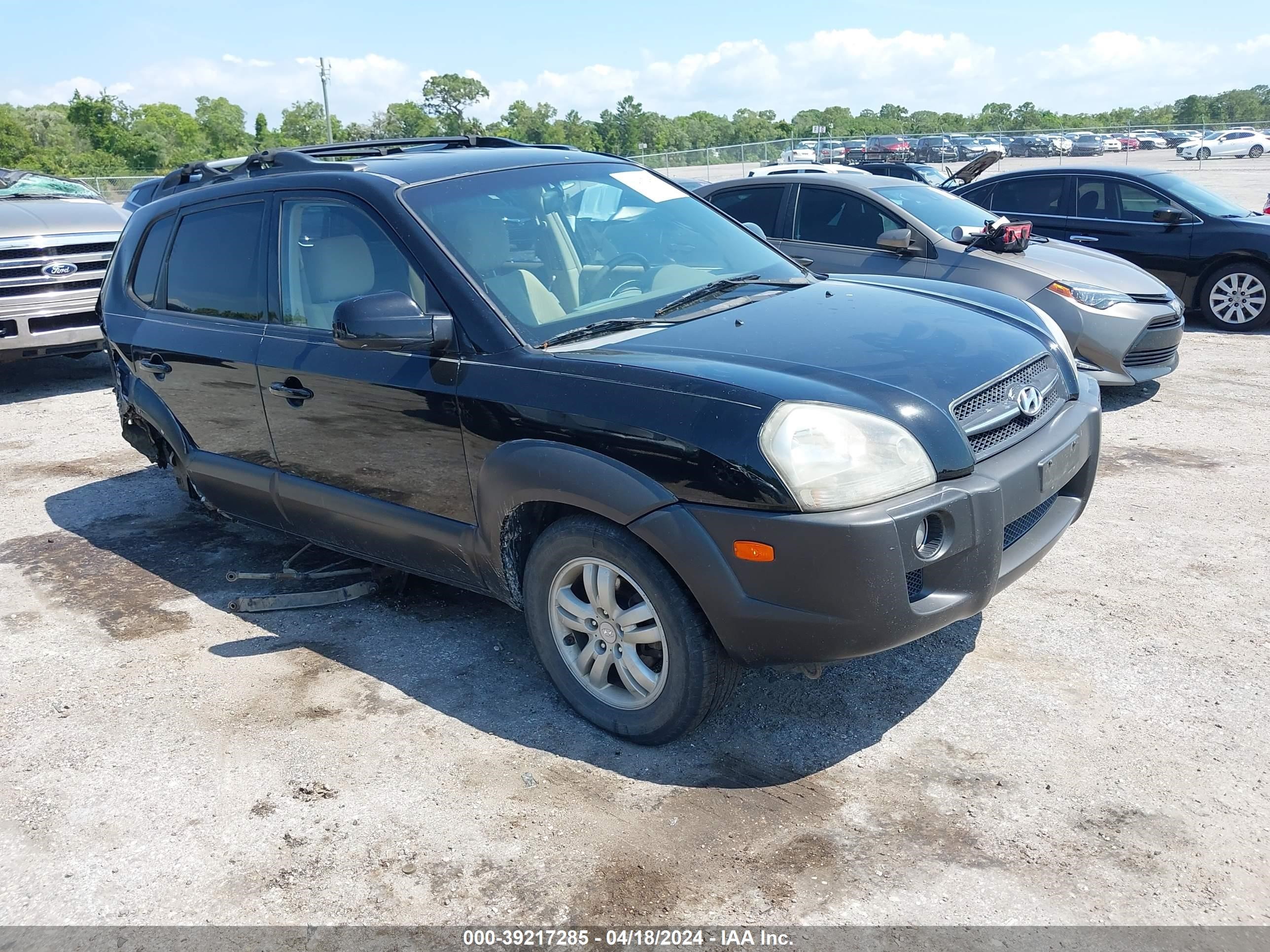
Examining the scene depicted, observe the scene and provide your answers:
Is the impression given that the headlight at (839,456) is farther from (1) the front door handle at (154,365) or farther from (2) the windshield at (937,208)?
(2) the windshield at (937,208)

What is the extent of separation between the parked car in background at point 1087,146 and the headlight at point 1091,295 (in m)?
36.2

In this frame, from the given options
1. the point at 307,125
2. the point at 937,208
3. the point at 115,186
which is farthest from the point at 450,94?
the point at 937,208

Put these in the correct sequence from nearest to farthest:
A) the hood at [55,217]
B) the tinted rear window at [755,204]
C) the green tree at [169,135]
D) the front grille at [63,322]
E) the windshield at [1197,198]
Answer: the tinted rear window at [755,204] < the front grille at [63,322] < the hood at [55,217] < the windshield at [1197,198] < the green tree at [169,135]

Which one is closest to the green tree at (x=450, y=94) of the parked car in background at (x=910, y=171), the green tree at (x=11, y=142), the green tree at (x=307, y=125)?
the green tree at (x=307, y=125)

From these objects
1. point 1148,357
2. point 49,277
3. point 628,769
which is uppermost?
point 49,277

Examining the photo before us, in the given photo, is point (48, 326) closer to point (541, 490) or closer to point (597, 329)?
point (597, 329)

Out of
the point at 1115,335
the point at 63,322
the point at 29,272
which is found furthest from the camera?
the point at 63,322

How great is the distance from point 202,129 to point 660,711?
107m

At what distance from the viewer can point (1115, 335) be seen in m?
7.30

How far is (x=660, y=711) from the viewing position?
10.8ft

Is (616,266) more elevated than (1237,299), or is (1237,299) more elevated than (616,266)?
(616,266)

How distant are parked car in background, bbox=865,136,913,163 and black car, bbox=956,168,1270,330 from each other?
27.5 m

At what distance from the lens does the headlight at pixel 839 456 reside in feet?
9.34

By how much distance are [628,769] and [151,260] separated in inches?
141
